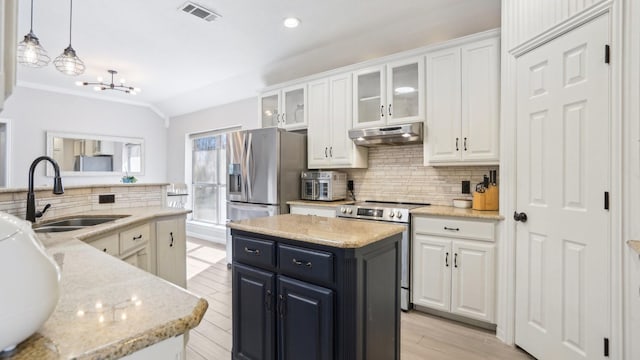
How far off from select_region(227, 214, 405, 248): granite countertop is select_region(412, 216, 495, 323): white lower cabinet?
1037mm

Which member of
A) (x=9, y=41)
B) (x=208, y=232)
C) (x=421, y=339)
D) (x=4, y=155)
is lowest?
(x=421, y=339)

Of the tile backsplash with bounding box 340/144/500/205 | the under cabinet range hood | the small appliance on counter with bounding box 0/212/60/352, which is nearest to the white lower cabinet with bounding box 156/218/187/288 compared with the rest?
the under cabinet range hood

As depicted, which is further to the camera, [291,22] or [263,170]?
[263,170]

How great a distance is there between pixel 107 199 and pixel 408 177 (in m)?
3.01

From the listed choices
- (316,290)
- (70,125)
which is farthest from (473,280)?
(70,125)

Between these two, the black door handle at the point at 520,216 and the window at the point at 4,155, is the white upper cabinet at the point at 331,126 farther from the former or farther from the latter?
the window at the point at 4,155

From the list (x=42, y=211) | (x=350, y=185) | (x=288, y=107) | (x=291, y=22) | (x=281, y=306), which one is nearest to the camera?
(x=281, y=306)

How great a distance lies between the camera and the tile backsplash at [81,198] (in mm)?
2035

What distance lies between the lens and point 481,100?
282 centimetres

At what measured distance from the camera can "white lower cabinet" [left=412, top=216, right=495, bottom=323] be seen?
2.55 meters

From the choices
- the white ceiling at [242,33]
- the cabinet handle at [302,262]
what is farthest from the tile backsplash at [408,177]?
the cabinet handle at [302,262]

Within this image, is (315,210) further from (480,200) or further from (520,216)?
(520,216)

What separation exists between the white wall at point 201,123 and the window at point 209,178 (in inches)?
9.1

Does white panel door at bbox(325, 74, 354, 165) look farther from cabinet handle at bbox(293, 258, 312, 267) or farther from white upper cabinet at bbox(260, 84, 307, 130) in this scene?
cabinet handle at bbox(293, 258, 312, 267)
